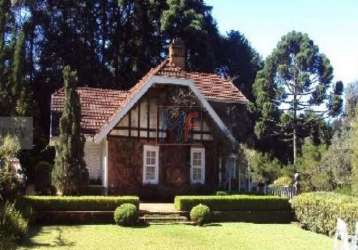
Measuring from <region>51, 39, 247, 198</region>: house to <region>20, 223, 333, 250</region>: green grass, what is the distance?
6.16 m

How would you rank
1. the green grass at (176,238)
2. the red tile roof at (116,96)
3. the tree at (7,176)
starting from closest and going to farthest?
the green grass at (176,238) < the tree at (7,176) < the red tile roof at (116,96)

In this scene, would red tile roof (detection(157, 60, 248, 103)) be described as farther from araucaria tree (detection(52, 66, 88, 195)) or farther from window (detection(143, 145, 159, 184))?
araucaria tree (detection(52, 66, 88, 195))

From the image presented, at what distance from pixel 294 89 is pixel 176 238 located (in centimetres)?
2925

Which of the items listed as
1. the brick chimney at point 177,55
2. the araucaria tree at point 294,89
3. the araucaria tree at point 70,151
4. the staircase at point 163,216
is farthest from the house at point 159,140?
the araucaria tree at point 294,89

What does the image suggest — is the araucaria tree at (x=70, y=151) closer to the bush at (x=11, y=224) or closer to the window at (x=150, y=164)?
the window at (x=150, y=164)

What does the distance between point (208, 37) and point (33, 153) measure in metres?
18.0

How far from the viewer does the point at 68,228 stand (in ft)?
63.6

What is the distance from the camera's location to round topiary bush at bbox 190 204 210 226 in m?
21.0

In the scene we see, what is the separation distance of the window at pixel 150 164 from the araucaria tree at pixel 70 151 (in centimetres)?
402

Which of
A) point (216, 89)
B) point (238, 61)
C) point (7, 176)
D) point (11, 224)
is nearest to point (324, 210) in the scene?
point (11, 224)

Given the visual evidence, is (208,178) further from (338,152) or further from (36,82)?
(36,82)

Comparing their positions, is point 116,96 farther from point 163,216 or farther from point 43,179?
point 163,216

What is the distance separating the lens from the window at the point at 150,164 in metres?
26.6

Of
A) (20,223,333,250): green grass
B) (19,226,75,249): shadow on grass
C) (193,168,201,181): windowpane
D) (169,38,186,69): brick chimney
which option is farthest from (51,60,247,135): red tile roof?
(19,226,75,249): shadow on grass
